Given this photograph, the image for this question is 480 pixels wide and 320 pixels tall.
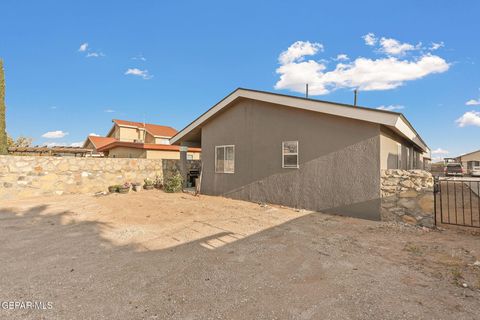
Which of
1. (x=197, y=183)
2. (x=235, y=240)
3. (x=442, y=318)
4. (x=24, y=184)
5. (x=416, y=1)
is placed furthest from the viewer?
(x=197, y=183)

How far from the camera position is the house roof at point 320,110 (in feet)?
21.5

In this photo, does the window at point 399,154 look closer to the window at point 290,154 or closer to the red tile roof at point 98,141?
the window at point 290,154

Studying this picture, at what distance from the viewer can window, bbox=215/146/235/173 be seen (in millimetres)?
10406

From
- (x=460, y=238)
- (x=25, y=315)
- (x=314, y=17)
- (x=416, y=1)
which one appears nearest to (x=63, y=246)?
(x=25, y=315)

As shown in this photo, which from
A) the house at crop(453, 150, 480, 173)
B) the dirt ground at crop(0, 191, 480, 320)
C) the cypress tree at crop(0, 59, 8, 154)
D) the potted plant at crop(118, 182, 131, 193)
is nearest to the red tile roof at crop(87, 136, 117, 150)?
the cypress tree at crop(0, 59, 8, 154)

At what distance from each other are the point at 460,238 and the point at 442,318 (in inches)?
153

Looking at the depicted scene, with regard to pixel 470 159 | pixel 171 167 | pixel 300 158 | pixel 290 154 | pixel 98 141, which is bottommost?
pixel 171 167

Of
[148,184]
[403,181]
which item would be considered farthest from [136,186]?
[403,181]

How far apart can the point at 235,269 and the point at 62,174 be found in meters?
10.7

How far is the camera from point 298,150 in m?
8.33

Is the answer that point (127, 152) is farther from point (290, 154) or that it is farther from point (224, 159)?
point (290, 154)

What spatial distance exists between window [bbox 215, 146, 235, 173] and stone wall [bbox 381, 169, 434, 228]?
5.79 m

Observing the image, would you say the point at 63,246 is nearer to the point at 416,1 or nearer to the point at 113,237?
the point at 113,237

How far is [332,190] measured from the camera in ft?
24.8
